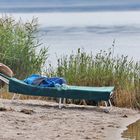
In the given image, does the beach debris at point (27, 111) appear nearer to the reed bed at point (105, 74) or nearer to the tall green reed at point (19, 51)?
the reed bed at point (105, 74)

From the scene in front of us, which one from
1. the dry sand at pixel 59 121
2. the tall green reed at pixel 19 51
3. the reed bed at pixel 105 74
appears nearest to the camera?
the dry sand at pixel 59 121

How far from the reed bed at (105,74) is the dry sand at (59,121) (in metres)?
0.64

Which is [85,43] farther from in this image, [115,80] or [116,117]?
[116,117]

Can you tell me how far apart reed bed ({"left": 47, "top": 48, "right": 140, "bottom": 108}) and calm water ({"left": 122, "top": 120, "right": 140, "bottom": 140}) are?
6.02 ft

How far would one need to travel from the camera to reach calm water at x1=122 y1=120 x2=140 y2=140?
32.8ft

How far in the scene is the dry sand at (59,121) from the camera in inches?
379

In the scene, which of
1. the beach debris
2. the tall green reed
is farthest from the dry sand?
the tall green reed

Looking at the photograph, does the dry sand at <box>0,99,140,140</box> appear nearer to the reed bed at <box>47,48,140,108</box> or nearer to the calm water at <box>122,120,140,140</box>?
the calm water at <box>122,120,140,140</box>

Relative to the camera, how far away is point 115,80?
13.4 metres

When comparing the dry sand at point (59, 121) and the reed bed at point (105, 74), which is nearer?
the dry sand at point (59, 121)

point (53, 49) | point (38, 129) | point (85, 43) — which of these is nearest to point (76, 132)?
point (38, 129)

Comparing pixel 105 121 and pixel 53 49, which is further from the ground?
pixel 53 49

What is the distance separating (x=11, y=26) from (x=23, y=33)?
30 cm

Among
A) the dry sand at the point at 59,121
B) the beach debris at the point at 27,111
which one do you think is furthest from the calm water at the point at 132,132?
the beach debris at the point at 27,111
